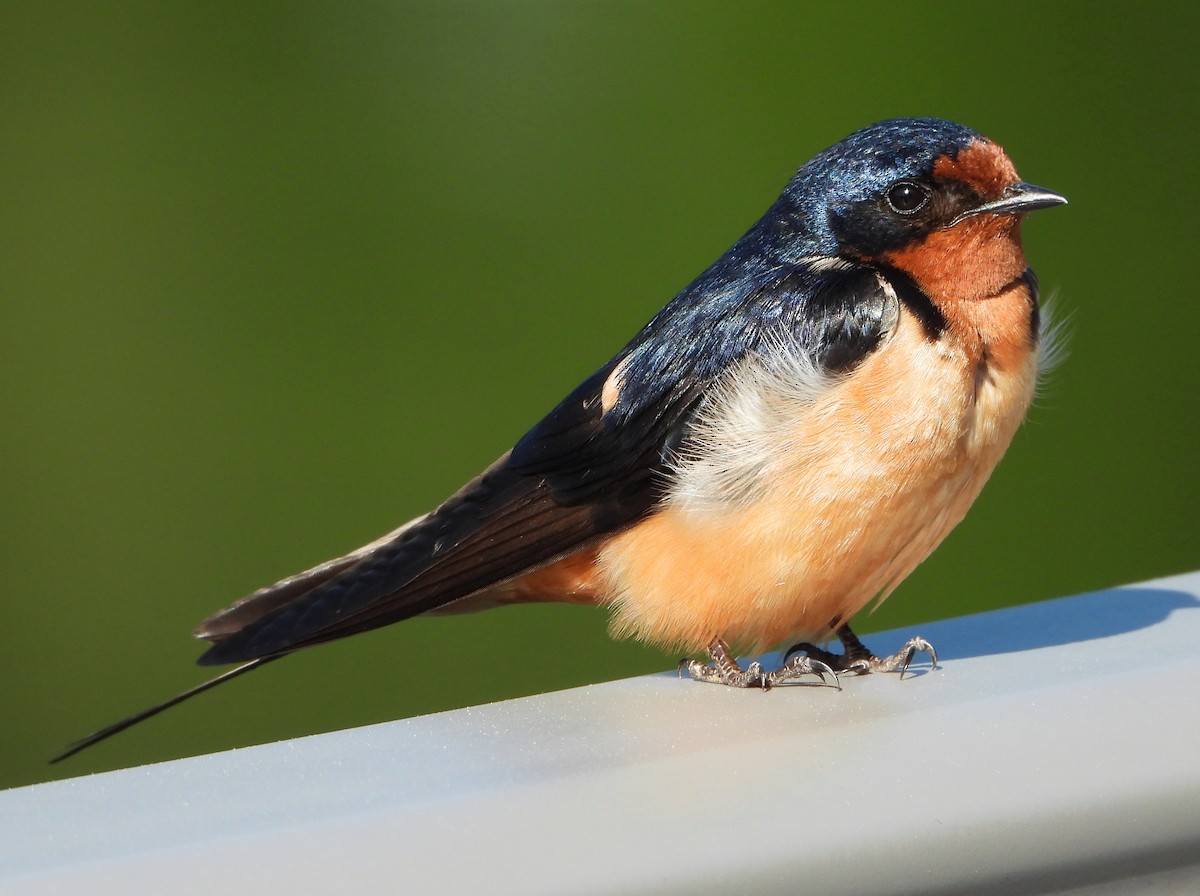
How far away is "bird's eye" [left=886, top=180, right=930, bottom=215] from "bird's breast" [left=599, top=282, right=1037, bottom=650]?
139 mm

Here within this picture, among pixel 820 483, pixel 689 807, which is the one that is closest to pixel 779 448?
pixel 820 483

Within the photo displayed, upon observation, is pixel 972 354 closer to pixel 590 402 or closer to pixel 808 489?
pixel 808 489

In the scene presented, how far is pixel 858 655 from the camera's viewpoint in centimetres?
180

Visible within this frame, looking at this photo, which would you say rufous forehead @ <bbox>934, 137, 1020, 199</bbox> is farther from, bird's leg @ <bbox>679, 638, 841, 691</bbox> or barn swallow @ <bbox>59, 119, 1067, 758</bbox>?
bird's leg @ <bbox>679, 638, 841, 691</bbox>

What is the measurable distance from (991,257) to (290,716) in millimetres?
2010

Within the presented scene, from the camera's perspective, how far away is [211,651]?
1.71m

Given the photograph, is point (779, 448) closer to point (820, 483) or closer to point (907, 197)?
point (820, 483)

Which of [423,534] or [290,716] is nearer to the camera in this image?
[423,534]

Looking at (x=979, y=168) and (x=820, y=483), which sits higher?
(x=979, y=168)

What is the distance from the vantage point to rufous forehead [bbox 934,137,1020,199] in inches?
69.1

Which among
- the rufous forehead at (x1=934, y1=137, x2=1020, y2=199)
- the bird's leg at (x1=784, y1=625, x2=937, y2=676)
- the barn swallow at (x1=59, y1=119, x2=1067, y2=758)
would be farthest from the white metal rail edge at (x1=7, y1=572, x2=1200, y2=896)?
the rufous forehead at (x1=934, y1=137, x2=1020, y2=199)

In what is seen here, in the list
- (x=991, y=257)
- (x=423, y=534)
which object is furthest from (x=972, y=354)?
(x=423, y=534)

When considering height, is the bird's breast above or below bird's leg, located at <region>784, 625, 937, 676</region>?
above

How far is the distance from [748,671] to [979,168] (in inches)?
24.4
